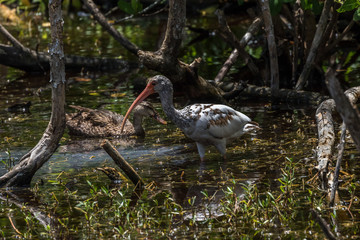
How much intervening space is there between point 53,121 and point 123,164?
85cm

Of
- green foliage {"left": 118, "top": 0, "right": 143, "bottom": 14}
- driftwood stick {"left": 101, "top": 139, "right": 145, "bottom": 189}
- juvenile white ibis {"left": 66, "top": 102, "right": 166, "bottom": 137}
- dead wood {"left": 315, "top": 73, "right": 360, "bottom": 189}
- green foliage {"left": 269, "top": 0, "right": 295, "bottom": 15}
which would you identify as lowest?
juvenile white ibis {"left": 66, "top": 102, "right": 166, "bottom": 137}

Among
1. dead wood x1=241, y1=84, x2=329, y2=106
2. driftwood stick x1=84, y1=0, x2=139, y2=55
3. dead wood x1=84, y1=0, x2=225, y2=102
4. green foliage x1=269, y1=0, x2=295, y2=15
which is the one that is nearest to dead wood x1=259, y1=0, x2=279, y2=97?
green foliage x1=269, y1=0, x2=295, y2=15

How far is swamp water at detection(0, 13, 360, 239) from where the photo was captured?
593 cm

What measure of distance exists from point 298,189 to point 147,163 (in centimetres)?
233

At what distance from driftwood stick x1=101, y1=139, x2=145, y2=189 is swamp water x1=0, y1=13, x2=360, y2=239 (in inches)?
5.8

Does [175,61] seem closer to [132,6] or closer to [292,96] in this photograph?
[132,6]

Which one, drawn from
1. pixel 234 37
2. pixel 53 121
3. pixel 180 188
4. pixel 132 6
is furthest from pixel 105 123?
pixel 53 121

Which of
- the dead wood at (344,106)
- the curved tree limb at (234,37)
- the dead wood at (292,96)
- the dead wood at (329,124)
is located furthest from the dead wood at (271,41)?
the dead wood at (344,106)

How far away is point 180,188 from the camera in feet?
24.4

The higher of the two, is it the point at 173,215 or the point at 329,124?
the point at 329,124

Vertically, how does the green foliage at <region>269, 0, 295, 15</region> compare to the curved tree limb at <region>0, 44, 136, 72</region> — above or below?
above

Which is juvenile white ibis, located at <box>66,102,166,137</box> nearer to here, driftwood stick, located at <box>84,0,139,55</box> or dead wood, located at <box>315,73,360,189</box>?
driftwood stick, located at <box>84,0,139,55</box>

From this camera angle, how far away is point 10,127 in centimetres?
1066

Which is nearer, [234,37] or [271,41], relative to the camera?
[271,41]
